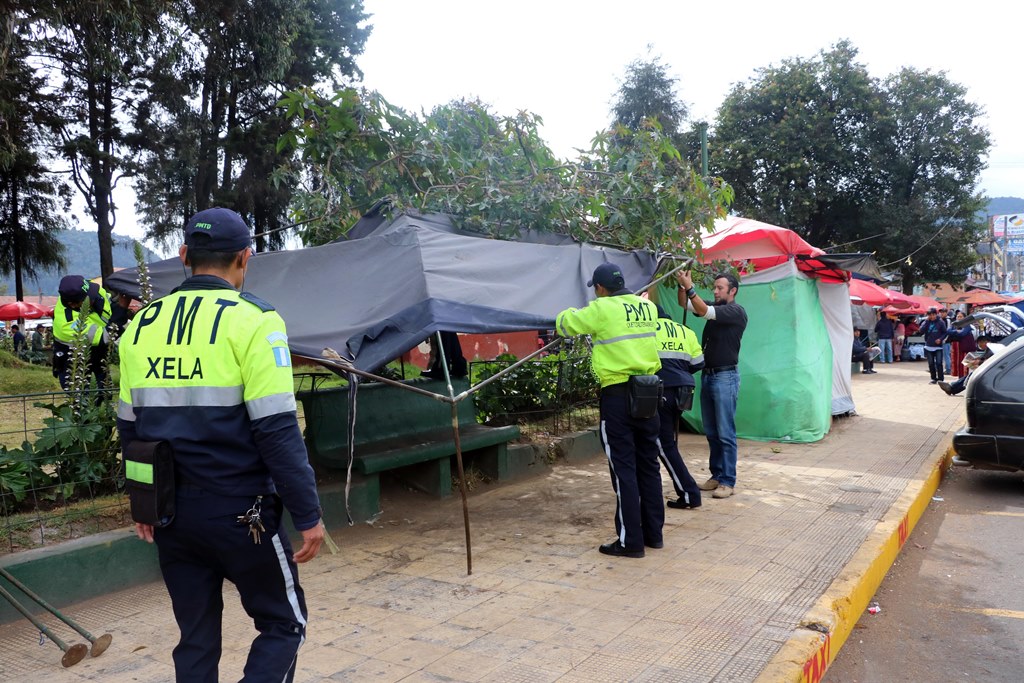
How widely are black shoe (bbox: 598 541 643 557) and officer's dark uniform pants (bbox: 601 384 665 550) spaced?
0.03 meters

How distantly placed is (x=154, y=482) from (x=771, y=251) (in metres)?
8.55

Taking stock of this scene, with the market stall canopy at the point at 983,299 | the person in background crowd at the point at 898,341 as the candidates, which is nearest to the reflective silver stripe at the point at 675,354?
the person in background crowd at the point at 898,341

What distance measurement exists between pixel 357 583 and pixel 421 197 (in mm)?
3275

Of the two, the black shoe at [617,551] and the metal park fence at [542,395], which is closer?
the black shoe at [617,551]

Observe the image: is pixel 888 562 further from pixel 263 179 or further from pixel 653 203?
pixel 263 179


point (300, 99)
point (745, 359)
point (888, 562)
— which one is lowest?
point (888, 562)

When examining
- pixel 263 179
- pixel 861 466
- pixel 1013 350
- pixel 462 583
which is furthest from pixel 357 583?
pixel 263 179

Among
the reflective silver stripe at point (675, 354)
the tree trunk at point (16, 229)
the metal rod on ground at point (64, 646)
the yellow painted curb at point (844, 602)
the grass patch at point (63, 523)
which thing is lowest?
the yellow painted curb at point (844, 602)

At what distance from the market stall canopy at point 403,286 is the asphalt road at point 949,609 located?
2.69 m

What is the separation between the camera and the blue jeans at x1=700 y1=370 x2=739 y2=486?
6824 mm

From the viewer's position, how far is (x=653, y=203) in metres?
7.09

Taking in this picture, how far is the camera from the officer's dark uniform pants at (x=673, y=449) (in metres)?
6.04

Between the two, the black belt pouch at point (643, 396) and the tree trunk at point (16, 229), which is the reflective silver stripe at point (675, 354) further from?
the tree trunk at point (16, 229)

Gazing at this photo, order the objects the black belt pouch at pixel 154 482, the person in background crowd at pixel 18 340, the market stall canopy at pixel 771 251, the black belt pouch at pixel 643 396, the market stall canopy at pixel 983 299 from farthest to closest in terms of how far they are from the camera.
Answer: the market stall canopy at pixel 983 299, the person in background crowd at pixel 18 340, the market stall canopy at pixel 771 251, the black belt pouch at pixel 643 396, the black belt pouch at pixel 154 482
